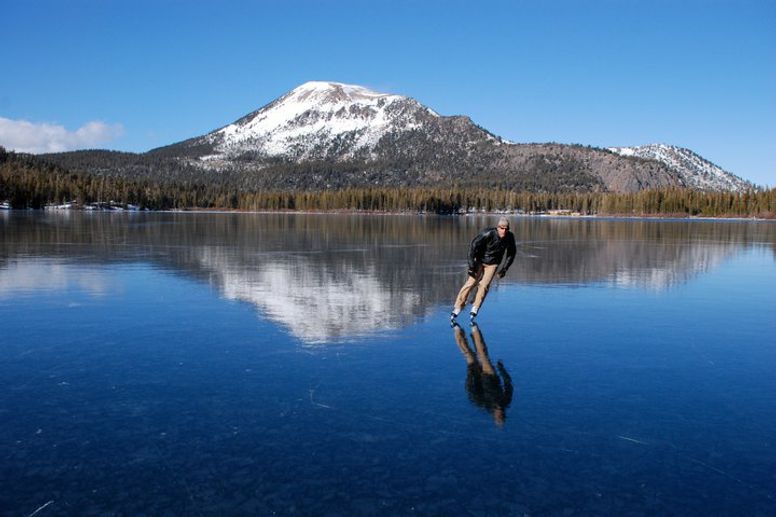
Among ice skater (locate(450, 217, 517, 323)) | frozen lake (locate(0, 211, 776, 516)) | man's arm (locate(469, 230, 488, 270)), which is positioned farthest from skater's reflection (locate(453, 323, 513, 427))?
man's arm (locate(469, 230, 488, 270))

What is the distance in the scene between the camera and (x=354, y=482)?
6.03m

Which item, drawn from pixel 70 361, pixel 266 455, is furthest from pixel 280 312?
pixel 266 455

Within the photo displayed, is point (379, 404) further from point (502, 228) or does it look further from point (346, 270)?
point (346, 270)

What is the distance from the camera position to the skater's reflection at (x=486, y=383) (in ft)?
26.9

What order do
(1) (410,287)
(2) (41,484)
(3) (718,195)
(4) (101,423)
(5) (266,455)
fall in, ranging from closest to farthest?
(2) (41,484), (5) (266,455), (4) (101,423), (1) (410,287), (3) (718,195)

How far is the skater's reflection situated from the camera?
8.19m

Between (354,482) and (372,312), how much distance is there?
8.75 m

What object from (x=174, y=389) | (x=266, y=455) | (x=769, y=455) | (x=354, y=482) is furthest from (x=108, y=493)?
(x=769, y=455)

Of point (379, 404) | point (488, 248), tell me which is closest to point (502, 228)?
point (488, 248)

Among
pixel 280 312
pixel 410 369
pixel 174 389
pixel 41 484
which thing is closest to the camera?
pixel 41 484

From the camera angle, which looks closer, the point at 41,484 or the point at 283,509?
the point at 283,509

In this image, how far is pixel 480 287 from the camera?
1446 cm

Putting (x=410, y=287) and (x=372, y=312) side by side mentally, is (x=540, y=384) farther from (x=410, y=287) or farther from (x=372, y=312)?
(x=410, y=287)

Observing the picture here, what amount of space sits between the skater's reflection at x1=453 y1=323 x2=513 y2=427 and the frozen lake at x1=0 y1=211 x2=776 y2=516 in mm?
52
